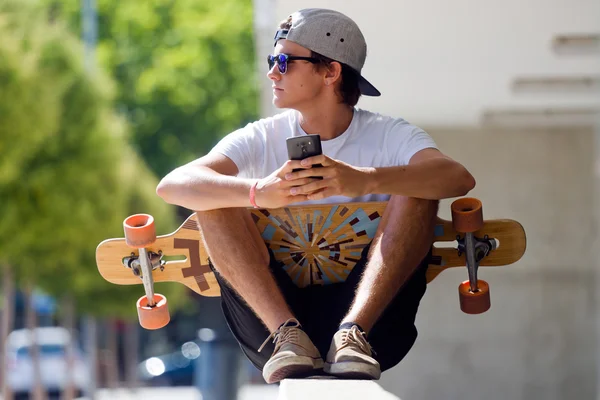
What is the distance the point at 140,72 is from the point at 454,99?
57.5 ft

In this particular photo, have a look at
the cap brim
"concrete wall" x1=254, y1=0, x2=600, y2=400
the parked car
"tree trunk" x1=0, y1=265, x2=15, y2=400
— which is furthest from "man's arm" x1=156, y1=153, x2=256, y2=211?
the parked car

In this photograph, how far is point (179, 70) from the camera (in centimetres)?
2561

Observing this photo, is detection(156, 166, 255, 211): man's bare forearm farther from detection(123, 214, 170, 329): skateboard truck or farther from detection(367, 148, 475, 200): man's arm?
detection(367, 148, 475, 200): man's arm

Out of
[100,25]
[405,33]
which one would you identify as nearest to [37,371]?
[405,33]

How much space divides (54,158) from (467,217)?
472 inches

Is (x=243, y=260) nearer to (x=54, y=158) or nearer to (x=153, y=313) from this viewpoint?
(x=153, y=313)

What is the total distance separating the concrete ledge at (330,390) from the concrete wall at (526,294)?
21.5ft

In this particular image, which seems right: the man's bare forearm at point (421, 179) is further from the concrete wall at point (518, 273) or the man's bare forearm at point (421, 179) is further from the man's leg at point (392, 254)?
the concrete wall at point (518, 273)

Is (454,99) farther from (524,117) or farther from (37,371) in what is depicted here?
(37,371)

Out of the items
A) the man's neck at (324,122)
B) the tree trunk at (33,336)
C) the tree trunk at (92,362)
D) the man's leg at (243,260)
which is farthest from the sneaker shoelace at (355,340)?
the tree trunk at (92,362)

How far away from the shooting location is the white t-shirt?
13.9ft

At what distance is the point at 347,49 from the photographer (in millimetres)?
4285

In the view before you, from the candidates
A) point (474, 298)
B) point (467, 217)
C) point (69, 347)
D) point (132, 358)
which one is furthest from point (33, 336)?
point (467, 217)

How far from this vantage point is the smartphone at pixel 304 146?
3.73 m
